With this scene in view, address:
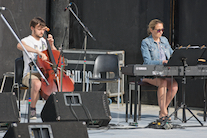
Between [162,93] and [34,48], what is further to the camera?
[34,48]

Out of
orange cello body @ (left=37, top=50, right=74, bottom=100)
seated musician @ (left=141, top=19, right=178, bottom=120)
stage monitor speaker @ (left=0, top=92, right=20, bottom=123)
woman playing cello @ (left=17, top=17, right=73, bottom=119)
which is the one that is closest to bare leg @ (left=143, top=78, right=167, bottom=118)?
seated musician @ (left=141, top=19, right=178, bottom=120)

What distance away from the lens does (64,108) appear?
10.9ft

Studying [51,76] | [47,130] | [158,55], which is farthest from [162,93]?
[47,130]

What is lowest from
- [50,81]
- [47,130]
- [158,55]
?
[47,130]

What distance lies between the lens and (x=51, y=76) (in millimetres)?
4211

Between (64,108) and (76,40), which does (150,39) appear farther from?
(76,40)

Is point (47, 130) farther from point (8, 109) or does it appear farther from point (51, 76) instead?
point (51, 76)

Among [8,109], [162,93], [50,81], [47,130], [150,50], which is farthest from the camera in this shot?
[150,50]

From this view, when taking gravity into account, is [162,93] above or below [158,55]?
below

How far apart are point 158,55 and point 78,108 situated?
5.15 ft

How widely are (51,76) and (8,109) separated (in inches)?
39.5

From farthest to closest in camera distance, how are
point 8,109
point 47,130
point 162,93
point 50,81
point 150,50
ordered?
point 150,50, point 162,93, point 50,81, point 8,109, point 47,130

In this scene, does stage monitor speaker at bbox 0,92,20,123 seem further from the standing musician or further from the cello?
the standing musician

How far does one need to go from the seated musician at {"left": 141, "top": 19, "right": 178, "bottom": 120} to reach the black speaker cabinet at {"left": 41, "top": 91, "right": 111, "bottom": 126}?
3.62ft
